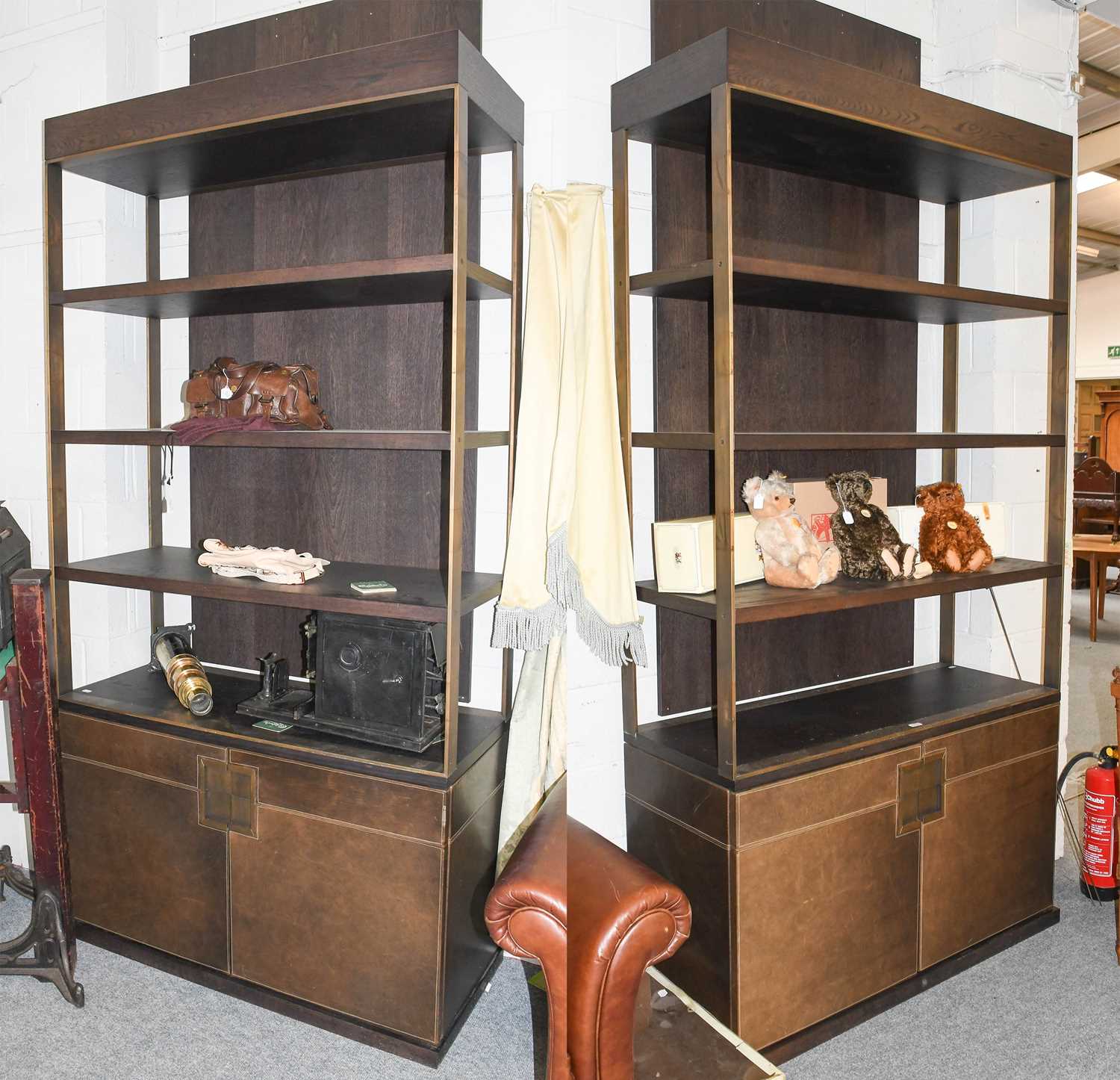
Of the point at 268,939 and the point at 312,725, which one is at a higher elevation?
the point at 312,725

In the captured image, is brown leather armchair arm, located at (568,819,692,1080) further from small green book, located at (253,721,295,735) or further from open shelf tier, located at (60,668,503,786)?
small green book, located at (253,721,295,735)

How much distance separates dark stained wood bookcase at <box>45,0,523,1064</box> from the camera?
183 cm

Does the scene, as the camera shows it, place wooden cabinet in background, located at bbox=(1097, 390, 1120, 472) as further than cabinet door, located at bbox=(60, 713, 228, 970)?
Yes

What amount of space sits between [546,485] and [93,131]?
1.32 meters

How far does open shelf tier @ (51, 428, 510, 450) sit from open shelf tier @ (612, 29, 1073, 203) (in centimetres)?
71

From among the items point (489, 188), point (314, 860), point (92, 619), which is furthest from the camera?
point (92, 619)

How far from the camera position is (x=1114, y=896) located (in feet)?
7.96

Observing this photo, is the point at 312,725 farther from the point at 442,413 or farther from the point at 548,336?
the point at 548,336

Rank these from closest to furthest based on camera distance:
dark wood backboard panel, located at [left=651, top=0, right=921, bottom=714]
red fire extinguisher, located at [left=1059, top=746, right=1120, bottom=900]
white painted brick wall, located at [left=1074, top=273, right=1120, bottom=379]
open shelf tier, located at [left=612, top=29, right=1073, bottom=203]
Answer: open shelf tier, located at [left=612, top=29, right=1073, bottom=203] → dark wood backboard panel, located at [left=651, top=0, right=921, bottom=714] → red fire extinguisher, located at [left=1059, top=746, right=1120, bottom=900] → white painted brick wall, located at [left=1074, top=273, right=1120, bottom=379]

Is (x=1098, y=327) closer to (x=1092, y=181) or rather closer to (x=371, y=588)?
(x=1092, y=181)

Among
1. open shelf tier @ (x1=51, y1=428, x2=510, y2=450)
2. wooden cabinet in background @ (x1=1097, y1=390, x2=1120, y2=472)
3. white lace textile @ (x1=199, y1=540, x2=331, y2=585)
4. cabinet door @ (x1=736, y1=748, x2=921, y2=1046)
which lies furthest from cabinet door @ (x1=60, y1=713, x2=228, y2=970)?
wooden cabinet in background @ (x1=1097, y1=390, x2=1120, y2=472)

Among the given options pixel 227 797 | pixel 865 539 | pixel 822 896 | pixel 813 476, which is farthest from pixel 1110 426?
pixel 227 797

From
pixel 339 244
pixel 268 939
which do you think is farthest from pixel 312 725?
pixel 339 244

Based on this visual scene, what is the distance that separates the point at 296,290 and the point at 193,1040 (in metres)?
1.66
